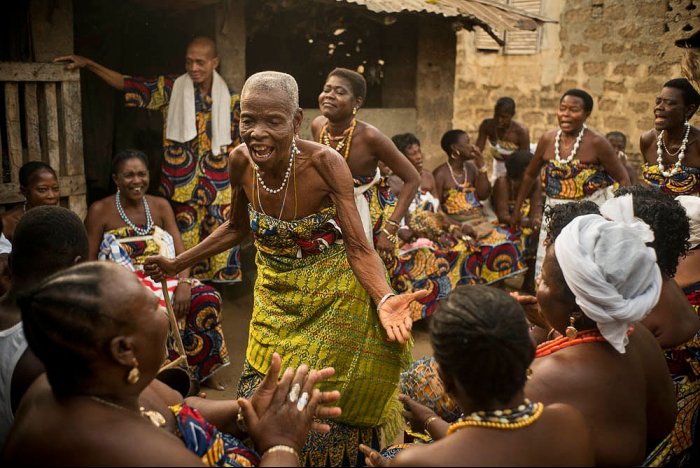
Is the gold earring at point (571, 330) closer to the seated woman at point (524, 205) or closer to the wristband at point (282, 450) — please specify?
the wristband at point (282, 450)

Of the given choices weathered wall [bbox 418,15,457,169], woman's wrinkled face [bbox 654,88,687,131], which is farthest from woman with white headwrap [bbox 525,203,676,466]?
weathered wall [bbox 418,15,457,169]

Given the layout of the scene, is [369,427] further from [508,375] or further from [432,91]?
[432,91]

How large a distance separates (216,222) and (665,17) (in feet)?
26.3

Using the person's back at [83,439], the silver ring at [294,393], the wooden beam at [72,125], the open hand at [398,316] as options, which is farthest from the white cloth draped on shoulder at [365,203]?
the person's back at [83,439]

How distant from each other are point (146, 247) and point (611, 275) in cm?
359

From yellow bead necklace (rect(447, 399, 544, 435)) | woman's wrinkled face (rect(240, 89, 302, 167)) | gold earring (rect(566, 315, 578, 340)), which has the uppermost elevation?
woman's wrinkled face (rect(240, 89, 302, 167))

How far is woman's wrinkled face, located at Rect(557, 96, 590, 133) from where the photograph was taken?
20.5 feet

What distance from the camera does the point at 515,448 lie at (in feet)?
5.58

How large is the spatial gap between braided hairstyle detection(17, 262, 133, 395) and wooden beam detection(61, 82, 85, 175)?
388 cm

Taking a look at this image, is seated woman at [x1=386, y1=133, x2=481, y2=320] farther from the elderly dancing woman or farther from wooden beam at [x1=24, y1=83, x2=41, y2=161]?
wooden beam at [x1=24, y1=83, x2=41, y2=161]

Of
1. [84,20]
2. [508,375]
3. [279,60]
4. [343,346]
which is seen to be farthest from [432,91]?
[508,375]

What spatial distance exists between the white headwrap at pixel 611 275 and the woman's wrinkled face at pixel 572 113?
4327mm

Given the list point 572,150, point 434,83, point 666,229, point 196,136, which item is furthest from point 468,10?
point 666,229

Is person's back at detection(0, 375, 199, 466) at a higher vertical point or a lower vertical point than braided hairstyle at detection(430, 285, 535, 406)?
lower
